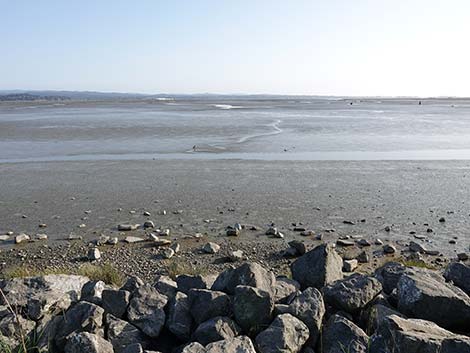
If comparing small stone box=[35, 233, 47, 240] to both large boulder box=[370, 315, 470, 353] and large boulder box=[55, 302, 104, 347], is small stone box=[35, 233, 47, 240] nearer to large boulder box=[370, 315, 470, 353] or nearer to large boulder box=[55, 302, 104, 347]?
large boulder box=[55, 302, 104, 347]

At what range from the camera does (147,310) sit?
520 centimetres

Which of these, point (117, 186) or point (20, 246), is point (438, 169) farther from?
point (20, 246)

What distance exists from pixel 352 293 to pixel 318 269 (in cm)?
84

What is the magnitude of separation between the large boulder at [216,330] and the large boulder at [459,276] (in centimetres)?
300

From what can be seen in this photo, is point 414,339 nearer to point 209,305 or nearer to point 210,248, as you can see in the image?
point 209,305

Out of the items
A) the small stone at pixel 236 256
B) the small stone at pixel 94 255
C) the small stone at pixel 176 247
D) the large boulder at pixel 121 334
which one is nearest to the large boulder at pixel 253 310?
the large boulder at pixel 121 334

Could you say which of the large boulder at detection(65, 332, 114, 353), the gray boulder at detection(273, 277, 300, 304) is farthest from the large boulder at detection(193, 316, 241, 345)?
the large boulder at detection(65, 332, 114, 353)

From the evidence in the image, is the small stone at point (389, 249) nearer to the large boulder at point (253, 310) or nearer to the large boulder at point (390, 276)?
the large boulder at point (390, 276)

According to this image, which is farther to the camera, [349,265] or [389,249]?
[389,249]

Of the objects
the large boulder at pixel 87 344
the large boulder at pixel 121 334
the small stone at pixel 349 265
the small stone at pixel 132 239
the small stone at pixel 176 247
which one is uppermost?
the large boulder at pixel 87 344

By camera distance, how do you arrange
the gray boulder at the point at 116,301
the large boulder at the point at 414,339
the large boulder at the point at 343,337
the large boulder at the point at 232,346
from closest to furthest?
1. the large boulder at the point at 414,339
2. the large boulder at the point at 232,346
3. the large boulder at the point at 343,337
4. the gray boulder at the point at 116,301

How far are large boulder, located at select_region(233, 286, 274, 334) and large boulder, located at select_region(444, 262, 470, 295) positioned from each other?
8.59ft

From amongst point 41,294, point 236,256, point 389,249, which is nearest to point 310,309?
point 41,294

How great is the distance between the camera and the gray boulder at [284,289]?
5.45m
